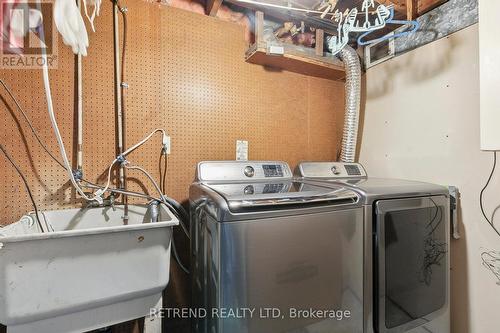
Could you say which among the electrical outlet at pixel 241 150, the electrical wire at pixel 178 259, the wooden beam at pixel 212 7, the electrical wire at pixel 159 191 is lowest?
the electrical wire at pixel 178 259

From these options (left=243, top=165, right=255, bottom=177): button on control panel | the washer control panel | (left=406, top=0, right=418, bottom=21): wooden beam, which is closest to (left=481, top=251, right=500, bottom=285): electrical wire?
the washer control panel

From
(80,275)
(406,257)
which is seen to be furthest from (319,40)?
(80,275)

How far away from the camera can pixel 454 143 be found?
1.41 m

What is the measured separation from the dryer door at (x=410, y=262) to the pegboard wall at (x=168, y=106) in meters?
0.87

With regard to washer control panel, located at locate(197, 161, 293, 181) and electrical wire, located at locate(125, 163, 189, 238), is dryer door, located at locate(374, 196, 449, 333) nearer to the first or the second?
washer control panel, located at locate(197, 161, 293, 181)

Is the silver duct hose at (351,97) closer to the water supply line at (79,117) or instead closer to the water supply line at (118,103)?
the water supply line at (118,103)

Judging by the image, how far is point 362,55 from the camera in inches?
79.4

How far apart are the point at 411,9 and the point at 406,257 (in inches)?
61.2

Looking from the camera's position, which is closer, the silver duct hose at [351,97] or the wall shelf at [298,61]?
the wall shelf at [298,61]

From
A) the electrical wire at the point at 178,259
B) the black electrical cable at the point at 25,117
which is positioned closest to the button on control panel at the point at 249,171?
the electrical wire at the point at 178,259

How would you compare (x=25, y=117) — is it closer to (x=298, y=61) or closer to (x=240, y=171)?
(x=240, y=171)

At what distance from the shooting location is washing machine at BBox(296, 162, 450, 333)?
3.56 ft

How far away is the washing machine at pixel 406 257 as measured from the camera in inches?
42.8

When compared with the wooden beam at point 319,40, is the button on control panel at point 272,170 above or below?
below
